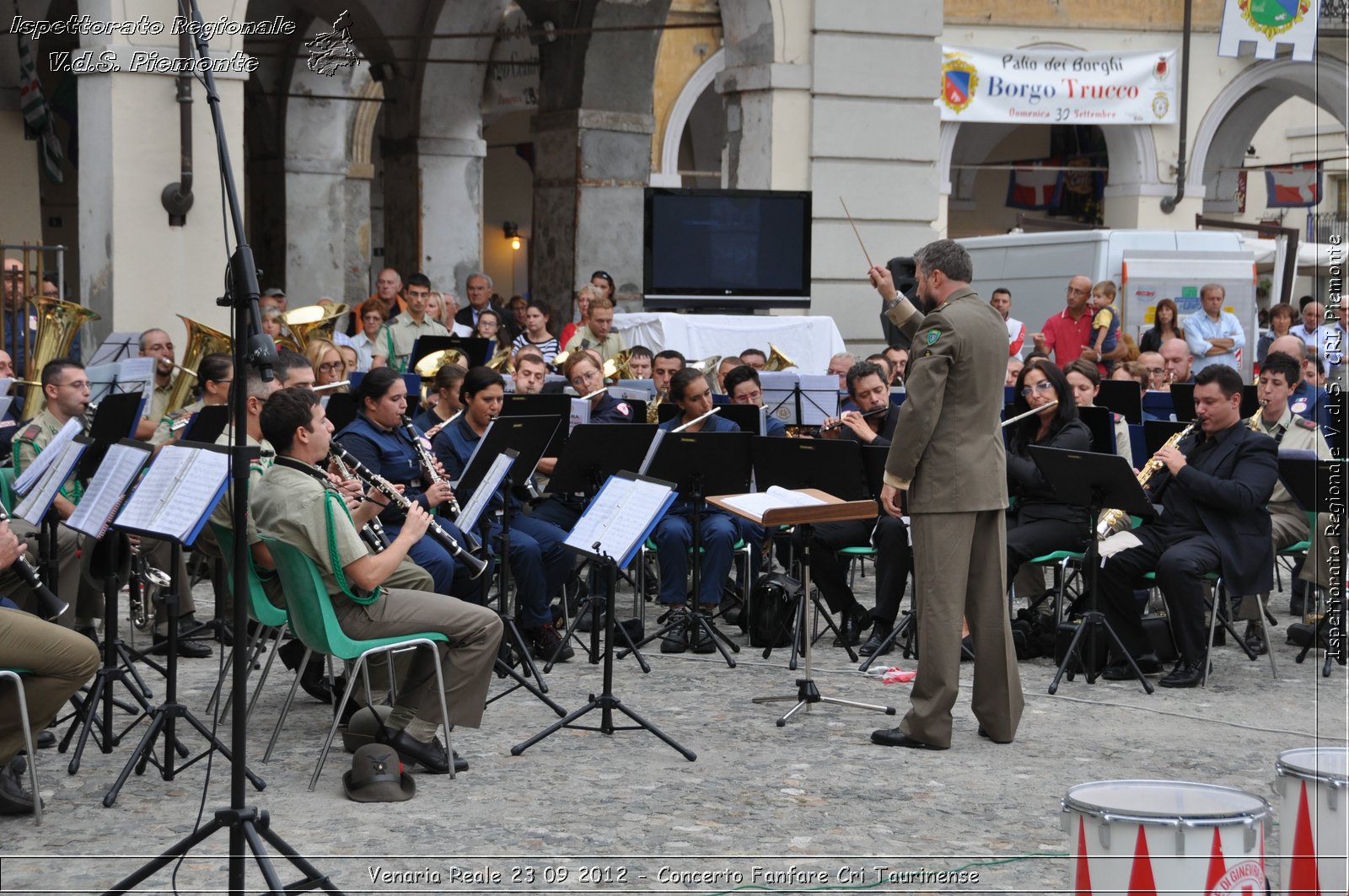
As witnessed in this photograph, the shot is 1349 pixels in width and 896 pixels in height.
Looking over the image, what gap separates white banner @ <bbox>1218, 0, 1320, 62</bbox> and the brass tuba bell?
17.2 meters

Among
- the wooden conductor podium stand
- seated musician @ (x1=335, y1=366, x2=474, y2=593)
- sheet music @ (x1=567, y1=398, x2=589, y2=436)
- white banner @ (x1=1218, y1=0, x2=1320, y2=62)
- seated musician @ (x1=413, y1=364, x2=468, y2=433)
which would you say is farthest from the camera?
white banner @ (x1=1218, y1=0, x2=1320, y2=62)

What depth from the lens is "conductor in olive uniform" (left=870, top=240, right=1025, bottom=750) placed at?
6.52 meters

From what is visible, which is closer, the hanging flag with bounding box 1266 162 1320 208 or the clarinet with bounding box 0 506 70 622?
the clarinet with bounding box 0 506 70 622

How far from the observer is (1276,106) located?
96.8 ft

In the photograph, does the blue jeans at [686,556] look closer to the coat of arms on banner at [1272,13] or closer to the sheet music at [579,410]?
the sheet music at [579,410]

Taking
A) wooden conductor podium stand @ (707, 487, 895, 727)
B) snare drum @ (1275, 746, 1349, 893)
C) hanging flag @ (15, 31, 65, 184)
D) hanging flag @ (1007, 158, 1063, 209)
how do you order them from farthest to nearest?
hanging flag @ (1007, 158, 1063, 209)
hanging flag @ (15, 31, 65, 184)
wooden conductor podium stand @ (707, 487, 895, 727)
snare drum @ (1275, 746, 1349, 893)

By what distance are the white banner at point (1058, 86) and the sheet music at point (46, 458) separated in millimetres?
20703

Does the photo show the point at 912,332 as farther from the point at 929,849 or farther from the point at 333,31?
the point at 333,31

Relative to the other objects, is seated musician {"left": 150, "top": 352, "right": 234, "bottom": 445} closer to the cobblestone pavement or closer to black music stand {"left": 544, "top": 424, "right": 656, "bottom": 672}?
the cobblestone pavement

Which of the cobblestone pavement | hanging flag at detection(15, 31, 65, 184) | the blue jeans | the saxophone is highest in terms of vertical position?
hanging flag at detection(15, 31, 65, 184)

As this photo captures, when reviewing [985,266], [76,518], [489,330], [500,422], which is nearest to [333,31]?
[489,330]

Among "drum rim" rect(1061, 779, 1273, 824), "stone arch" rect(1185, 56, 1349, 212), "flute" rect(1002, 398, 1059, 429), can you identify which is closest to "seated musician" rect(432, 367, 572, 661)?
"flute" rect(1002, 398, 1059, 429)

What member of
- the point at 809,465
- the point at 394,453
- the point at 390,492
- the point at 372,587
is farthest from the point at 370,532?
the point at 809,465

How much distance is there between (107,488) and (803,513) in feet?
9.35
